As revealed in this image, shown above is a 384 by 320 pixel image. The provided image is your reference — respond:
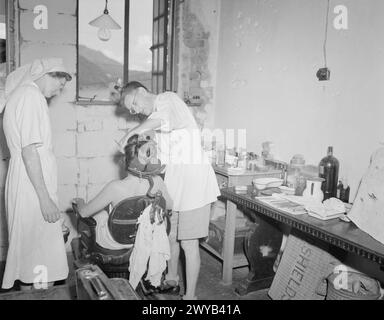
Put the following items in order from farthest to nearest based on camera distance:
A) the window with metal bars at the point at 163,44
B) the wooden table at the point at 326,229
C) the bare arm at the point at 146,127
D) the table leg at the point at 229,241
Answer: the window with metal bars at the point at 163,44
the table leg at the point at 229,241
the bare arm at the point at 146,127
the wooden table at the point at 326,229

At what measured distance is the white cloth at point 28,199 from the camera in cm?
221

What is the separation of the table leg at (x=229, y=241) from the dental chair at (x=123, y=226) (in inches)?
37.0

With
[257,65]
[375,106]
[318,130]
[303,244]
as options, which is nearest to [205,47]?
[257,65]

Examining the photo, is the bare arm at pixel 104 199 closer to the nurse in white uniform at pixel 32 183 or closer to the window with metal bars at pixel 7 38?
the nurse in white uniform at pixel 32 183

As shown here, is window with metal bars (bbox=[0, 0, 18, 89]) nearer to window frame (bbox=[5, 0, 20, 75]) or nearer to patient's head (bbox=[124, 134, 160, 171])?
window frame (bbox=[5, 0, 20, 75])

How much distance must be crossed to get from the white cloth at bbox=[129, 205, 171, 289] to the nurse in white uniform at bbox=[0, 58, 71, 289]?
62 centimetres

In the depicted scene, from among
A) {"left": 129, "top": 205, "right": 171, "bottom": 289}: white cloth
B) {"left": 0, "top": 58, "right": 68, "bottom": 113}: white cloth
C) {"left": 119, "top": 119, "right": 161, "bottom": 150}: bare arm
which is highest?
{"left": 0, "top": 58, "right": 68, "bottom": 113}: white cloth

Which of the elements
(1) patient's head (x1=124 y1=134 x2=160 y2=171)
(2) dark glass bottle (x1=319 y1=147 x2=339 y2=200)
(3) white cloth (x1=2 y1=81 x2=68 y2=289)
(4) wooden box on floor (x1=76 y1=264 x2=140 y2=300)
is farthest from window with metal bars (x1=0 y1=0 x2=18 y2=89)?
(2) dark glass bottle (x1=319 y1=147 x2=339 y2=200)

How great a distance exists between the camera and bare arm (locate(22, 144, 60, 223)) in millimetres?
2211

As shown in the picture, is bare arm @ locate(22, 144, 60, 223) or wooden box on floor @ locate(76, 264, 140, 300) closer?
wooden box on floor @ locate(76, 264, 140, 300)

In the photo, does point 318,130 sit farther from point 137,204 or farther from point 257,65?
point 137,204

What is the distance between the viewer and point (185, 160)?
8.36 ft

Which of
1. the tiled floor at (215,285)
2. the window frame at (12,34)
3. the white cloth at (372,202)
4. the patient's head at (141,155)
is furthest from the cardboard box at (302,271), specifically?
the window frame at (12,34)

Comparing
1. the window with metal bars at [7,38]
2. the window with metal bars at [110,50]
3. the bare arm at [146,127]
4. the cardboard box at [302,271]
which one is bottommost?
the cardboard box at [302,271]
